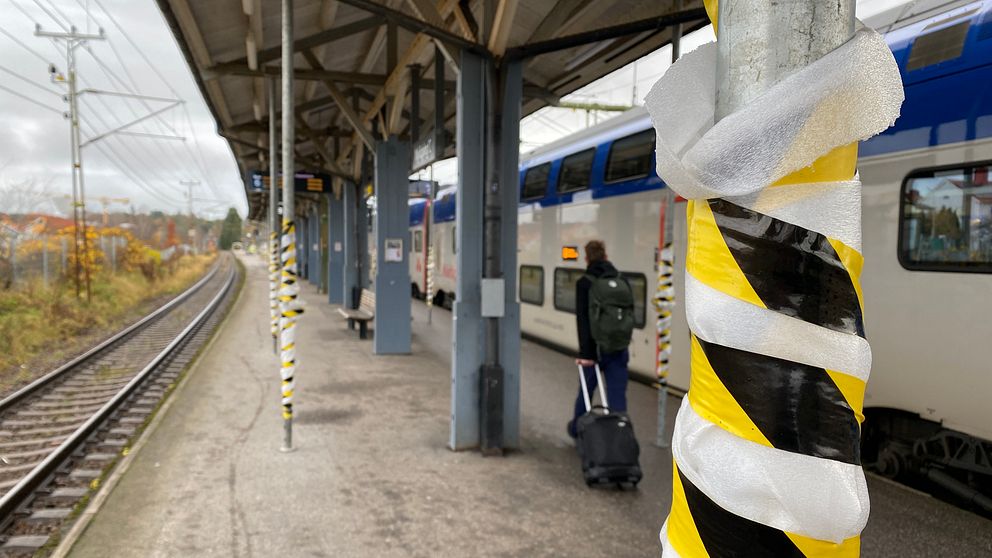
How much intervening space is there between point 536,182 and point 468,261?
5.99 metres

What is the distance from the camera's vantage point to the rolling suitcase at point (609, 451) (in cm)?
509

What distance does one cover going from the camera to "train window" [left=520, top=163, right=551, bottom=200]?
11516mm

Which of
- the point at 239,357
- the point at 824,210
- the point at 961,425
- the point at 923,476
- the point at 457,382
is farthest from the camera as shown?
the point at 239,357

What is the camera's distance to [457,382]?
20.0 feet

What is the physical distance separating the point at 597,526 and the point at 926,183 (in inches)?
140

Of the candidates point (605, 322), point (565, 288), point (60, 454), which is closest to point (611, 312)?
point (605, 322)

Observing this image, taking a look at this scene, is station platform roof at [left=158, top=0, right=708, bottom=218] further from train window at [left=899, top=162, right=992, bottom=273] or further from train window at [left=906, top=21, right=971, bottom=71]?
train window at [left=899, top=162, right=992, bottom=273]

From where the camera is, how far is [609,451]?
5.12 m

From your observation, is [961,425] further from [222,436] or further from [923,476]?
[222,436]

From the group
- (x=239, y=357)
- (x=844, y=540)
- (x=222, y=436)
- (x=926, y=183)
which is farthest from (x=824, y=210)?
(x=239, y=357)

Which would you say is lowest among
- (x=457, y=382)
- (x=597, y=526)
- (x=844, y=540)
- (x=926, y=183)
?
(x=597, y=526)

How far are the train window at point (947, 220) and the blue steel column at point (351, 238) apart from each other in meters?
12.8

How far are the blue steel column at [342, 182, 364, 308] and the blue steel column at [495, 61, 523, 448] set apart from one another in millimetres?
10277

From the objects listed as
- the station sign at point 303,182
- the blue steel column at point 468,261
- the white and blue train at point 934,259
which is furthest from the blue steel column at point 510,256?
the station sign at point 303,182
